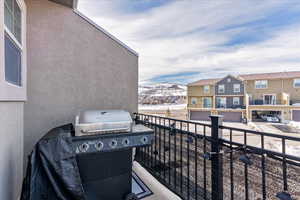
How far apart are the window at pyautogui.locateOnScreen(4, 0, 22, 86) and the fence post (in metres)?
1.78

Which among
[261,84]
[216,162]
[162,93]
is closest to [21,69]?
[216,162]

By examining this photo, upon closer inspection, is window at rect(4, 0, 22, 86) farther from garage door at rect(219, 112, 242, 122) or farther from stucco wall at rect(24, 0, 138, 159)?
garage door at rect(219, 112, 242, 122)

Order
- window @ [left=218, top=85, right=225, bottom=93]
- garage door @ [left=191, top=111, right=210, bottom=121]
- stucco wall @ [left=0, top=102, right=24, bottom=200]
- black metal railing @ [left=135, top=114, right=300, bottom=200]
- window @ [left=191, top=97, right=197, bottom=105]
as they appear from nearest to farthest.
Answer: black metal railing @ [left=135, top=114, right=300, bottom=200] < stucco wall @ [left=0, top=102, right=24, bottom=200] < window @ [left=218, top=85, right=225, bottom=93] < garage door @ [left=191, top=111, right=210, bottom=121] < window @ [left=191, top=97, right=197, bottom=105]

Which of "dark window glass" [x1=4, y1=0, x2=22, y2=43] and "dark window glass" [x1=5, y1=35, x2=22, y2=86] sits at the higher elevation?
"dark window glass" [x1=4, y1=0, x2=22, y2=43]

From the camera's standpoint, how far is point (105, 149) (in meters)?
1.32

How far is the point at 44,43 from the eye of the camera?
211 centimetres

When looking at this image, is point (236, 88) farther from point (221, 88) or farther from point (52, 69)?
point (52, 69)

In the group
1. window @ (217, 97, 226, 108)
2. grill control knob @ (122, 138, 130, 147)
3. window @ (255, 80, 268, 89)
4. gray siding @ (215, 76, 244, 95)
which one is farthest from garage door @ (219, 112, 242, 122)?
grill control knob @ (122, 138, 130, 147)

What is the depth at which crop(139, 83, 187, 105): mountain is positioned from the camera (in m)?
16.5

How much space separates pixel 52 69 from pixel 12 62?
637 millimetres

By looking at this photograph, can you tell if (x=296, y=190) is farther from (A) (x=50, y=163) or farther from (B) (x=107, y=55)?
(B) (x=107, y=55)

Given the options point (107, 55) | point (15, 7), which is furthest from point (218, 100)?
point (15, 7)

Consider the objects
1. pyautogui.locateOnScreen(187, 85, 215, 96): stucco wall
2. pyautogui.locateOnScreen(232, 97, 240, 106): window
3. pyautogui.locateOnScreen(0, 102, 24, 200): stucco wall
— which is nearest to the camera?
pyautogui.locateOnScreen(0, 102, 24, 200): stucco wall

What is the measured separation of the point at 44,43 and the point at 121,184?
2030 mm
